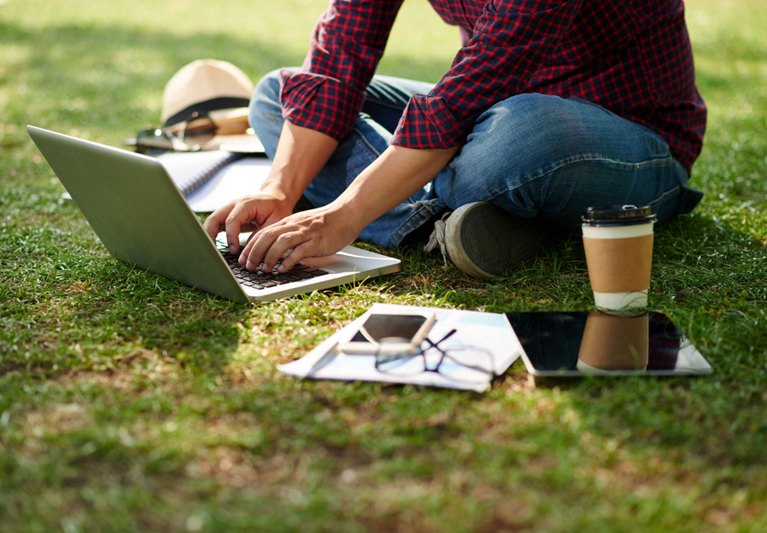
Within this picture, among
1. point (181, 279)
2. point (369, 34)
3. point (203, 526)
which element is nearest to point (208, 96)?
point (369, 34)

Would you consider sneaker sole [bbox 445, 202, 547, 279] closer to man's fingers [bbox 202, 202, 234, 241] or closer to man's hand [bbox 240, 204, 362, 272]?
man's hand [bbox 240, 204, 362, 272]

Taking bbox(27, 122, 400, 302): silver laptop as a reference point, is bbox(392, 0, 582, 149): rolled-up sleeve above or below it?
above

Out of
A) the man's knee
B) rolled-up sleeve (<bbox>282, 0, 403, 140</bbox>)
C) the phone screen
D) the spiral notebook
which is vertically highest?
rolled-up sleeve (<bbox>282, 0, 403, 140</bbox>)

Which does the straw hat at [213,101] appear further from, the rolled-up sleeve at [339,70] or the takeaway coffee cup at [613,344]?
the takeaway coffee cup at [613,344]

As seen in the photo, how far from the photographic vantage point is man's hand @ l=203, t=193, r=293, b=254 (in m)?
1.90

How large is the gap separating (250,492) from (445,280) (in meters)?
0.94

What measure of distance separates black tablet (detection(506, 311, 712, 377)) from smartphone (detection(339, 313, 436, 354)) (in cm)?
18

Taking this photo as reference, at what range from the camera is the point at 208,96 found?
337 cm

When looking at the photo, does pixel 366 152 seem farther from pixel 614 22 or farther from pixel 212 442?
pixel 212 442

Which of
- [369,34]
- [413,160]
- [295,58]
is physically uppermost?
[369,34]

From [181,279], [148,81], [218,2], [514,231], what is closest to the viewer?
[181,279]

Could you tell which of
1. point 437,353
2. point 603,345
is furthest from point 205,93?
point 603,345

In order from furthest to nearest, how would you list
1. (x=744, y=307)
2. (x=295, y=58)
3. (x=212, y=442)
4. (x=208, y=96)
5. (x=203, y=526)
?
1. (x=295, y=58)
2. (x=208, y=96)
3. (x=744, y=307)
4. (x=212, y=442)
5. (x=203, y=526)

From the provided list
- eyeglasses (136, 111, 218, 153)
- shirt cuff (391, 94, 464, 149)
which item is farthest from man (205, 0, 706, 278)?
eyeglasses (136, 111, 218, 153)
